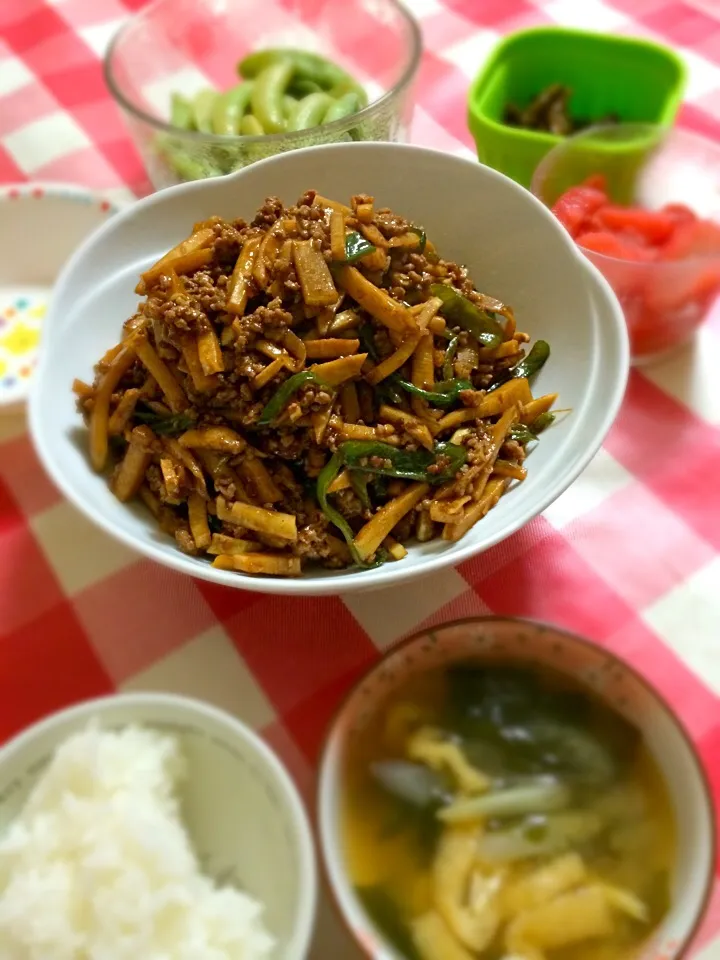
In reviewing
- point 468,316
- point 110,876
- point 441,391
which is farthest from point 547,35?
point 110,876

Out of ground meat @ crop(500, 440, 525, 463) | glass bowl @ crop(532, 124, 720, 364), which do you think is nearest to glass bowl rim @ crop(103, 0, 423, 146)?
glass bowl @ crop(532, 124, 720, 364)

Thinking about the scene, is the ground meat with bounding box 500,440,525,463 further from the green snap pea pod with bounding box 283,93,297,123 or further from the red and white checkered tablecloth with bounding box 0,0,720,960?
the green snap pea pod with bounding box 283,93,297,123

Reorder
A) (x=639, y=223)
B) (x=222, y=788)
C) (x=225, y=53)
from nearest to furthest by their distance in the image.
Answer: (x=222, y=788) → (x=639, y=223) → (x=225, y=53)

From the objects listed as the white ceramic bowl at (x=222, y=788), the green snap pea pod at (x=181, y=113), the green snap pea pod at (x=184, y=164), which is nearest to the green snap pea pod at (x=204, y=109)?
the green snap pea pod at (x=181, y=113)

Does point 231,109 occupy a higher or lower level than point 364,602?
higher

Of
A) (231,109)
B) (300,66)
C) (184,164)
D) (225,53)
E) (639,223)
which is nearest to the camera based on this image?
(639,223)

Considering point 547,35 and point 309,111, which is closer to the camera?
point 309,111

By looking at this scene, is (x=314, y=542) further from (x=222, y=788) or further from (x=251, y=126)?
(x=251, y=126)
